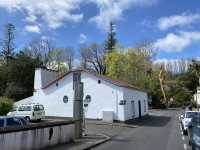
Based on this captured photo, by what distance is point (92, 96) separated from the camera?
40188 millimetres

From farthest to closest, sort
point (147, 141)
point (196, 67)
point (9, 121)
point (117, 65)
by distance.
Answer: point (196, 67)
point (117, 65)
point (147, 141)
point (9, 121)

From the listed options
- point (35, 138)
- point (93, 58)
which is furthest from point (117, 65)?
point (35, 138)

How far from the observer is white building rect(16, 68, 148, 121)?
1511 inches

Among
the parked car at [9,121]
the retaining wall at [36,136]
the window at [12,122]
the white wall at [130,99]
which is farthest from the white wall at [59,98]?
the window at [12,122]

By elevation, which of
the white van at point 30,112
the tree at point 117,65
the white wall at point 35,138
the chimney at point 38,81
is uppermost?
the tree at point 117,65

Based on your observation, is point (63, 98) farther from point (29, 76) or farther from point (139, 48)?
point (139, 48)

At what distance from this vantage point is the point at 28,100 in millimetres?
48281

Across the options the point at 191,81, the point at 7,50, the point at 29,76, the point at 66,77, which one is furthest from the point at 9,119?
the point at 191,81

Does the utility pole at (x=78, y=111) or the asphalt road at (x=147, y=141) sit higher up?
the utility pole at (x=78, y=111)

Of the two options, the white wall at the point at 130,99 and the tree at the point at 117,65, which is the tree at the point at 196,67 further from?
the white wall at the point at 130,99

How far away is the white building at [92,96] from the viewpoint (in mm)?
38375

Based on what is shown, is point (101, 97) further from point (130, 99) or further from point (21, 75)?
point (21, 75)

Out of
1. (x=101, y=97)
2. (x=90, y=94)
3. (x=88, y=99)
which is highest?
(x=90, y=94)

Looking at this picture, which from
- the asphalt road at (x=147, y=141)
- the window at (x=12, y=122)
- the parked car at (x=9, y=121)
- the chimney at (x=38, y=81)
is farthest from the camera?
the chimney at (x=38, y=81)
